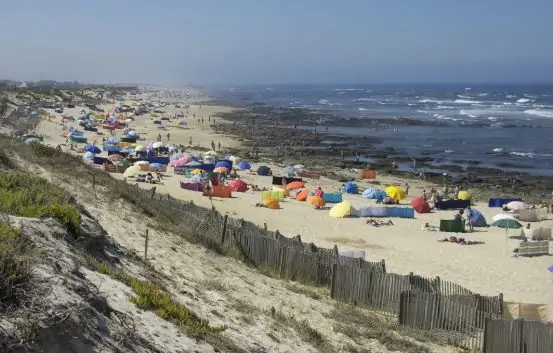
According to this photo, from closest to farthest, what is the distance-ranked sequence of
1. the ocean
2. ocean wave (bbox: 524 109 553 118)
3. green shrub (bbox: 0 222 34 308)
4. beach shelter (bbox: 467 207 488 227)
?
green shrub (bbox: 0 222 34 308), beach shelter (bbox: 467 207 488 227), the ocean, ocean wave (bbox: 524 109 553 118)

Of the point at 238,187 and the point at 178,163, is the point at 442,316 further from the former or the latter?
the point at 178,163

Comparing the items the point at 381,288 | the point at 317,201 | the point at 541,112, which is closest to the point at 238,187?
the point at 317,201

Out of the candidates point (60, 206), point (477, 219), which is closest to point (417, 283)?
point (60, 206)

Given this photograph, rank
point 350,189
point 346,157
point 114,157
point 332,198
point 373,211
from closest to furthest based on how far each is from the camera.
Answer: point 373,211 < point 332,198 < point 350,189 < point 114,157 < point 346,157

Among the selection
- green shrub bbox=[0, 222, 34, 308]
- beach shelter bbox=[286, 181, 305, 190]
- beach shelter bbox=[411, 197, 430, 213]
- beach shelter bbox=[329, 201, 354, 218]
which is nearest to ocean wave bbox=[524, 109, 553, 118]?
beach shelter bbox=[411, 197, 430, 213]

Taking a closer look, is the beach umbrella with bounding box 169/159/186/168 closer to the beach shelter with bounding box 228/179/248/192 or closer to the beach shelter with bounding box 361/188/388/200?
the beach shelter with bounding box 228/179/248/192

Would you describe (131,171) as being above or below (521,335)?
below
